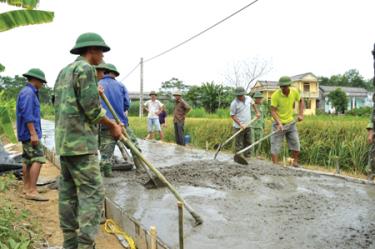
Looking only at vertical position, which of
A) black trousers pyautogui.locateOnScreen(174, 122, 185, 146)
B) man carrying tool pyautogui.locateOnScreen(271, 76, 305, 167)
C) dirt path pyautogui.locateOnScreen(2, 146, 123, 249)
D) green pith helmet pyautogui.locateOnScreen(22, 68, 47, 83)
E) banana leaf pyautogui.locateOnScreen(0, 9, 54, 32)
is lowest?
dirt path pyautogui.locateOnScreen(2, 146, 123, 249)

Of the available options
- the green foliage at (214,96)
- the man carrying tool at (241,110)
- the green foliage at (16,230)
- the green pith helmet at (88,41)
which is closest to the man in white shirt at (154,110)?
the man carrying tool at (241,110)

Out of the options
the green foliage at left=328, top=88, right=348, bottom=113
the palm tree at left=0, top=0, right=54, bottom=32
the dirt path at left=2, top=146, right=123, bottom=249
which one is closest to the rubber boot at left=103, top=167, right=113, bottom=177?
the dirt path at left=2, top=146, right=123, bottom=249

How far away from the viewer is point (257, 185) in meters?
4.87

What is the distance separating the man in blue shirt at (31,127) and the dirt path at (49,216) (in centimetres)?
15

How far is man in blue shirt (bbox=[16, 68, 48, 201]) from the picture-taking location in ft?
15.5

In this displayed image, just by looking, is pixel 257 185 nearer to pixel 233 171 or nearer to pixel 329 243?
pixel 233 171

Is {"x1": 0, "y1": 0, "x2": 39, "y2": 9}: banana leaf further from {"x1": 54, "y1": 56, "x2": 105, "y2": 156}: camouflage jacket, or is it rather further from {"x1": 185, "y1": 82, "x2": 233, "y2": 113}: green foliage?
{"x1": 185, "y1": 82, "x2": 233, "y2": 113}: green foliage

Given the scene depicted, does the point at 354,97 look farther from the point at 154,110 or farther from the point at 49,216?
the point at 49,216

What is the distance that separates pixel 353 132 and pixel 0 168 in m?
6.51

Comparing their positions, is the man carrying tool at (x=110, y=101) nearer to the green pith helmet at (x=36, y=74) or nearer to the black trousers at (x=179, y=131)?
the green pith helmet at (x=36, y=74)

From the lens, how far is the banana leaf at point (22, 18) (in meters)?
3.70

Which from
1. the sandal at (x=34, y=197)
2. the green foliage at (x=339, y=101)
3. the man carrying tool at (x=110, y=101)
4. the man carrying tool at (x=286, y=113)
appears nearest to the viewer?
the sandal at (x=34, y=197)

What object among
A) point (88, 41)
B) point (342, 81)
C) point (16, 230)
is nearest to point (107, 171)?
point (16, 230)

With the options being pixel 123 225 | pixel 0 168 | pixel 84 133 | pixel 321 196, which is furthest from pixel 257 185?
pixel 0 168
